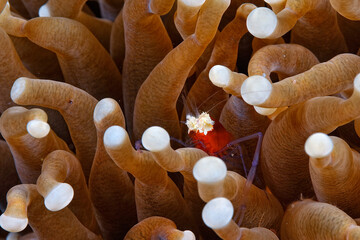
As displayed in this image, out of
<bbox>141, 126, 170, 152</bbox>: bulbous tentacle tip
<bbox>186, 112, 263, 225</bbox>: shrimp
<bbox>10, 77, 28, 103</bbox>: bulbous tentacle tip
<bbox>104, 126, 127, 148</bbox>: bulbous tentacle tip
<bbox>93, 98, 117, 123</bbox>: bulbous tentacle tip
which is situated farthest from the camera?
<bbox>186, 112, 263, 225</bbox>: shrimp

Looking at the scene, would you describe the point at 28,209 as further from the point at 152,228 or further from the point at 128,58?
the point at 128,58

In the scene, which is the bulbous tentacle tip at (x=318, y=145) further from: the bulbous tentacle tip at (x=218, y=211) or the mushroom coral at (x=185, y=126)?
the bulbous tentacle tip at (x=218, y=211)

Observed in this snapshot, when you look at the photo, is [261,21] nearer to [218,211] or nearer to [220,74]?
[220,74]

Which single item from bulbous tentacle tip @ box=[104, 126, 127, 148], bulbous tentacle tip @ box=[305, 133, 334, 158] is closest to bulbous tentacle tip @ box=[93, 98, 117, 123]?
bulbous tentacle tip @ box=[104, 126, 127, 148]

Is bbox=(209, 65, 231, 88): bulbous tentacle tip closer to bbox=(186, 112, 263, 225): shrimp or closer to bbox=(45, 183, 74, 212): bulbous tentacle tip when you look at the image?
bbox=(186, 112, 263, 225): shrimp

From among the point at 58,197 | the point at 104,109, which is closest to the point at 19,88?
the point at 104,109
